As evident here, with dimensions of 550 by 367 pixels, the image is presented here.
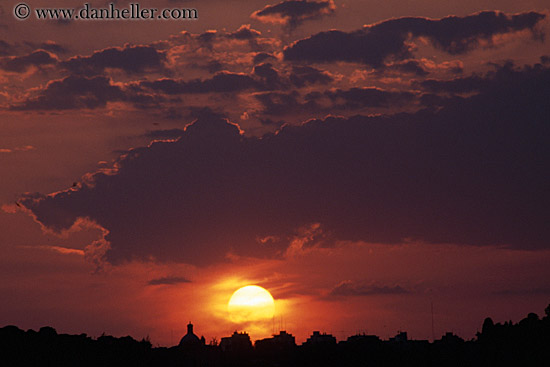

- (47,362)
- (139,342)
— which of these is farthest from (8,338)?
(139,342)

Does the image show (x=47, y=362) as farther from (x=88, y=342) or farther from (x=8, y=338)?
(x=88, y=342)

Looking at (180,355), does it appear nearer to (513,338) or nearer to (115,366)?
(115,366)

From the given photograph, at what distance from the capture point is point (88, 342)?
6216 inches

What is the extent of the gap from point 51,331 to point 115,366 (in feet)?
38.6

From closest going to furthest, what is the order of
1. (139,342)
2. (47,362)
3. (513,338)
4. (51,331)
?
(47,362) → (51,331) → (139,342) → (513,338)

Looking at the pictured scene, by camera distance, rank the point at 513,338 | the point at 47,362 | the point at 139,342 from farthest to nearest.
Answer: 1. the point at 513,338
2. the point at 139,342
3. the point at 47,362

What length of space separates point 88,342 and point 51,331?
27.4 ft

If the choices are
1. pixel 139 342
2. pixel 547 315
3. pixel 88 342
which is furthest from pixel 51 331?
pixel 547 315

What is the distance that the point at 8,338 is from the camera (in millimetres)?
141000

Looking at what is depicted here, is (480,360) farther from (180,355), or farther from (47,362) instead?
(47,362)

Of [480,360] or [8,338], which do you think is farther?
[480,360]

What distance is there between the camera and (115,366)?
157125 mm

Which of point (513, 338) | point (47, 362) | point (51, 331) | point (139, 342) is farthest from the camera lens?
point (513, 338)

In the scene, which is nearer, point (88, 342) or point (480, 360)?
point (88, 342)
